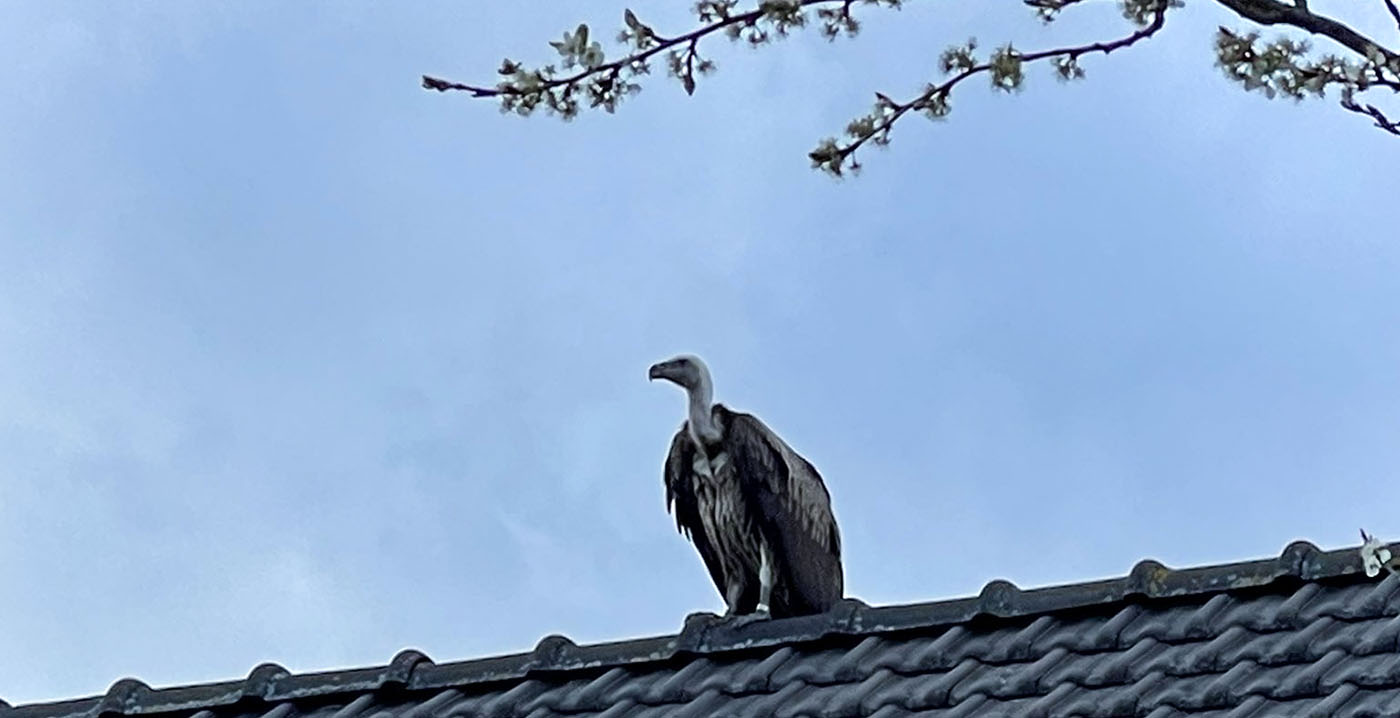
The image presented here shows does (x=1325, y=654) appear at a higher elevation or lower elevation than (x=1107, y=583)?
lower

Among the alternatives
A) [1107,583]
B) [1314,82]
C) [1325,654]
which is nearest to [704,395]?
[1107,583]

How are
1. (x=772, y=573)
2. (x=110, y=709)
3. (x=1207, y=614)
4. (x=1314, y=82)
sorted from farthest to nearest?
(x=772, y=573) → (x=110, y=709) → (x=1207, y=614) → (x=1314, y=82)

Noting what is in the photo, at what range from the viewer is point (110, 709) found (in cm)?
734

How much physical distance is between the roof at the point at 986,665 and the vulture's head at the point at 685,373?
2.36 m

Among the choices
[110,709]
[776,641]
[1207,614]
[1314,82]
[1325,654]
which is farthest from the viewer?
[110,709]

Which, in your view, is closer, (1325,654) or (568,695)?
(1325,654)

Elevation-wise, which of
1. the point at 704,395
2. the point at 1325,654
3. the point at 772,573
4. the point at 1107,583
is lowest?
the point at 1325,654

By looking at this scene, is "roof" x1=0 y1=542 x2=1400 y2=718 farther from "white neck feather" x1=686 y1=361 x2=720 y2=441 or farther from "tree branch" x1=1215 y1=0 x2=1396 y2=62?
"white neck feather" x1=686 y1=361 x2=720 y2=441

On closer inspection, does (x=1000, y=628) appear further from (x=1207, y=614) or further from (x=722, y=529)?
(x=722, y=529)

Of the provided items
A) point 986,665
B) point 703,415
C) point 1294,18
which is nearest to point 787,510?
point 703,415

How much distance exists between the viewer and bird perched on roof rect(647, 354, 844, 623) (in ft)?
28.8

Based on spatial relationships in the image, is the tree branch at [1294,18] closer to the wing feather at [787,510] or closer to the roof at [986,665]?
the roof at [986,665]

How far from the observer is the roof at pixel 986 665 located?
5.60 meters

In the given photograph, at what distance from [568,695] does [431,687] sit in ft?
1.43
